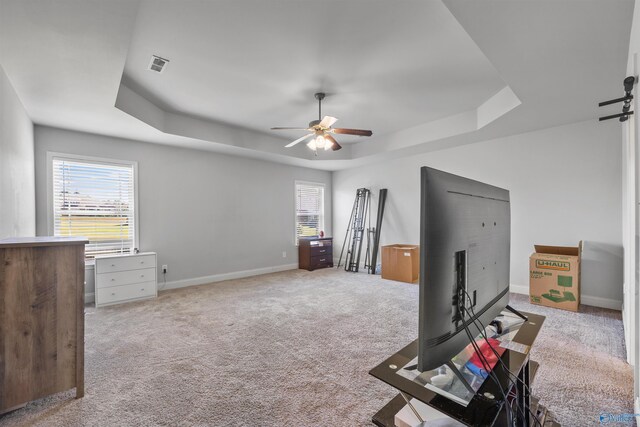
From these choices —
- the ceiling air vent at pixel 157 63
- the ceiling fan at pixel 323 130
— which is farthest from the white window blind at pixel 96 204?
the ceiling fan at pixel 323 130

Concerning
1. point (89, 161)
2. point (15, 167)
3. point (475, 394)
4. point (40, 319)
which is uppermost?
point (89, 161)

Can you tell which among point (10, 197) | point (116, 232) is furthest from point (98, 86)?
point (116, 232)

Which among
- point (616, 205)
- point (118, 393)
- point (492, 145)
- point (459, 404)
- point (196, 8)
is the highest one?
point (196, 8)

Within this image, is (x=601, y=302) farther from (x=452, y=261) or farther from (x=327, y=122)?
(x=452, y=261)

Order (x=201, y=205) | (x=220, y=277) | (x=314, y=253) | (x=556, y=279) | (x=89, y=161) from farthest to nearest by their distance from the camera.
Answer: (x=314, y=253), (x=220, y=277), (x=201, y=205), (x=89, y=161), (x=556, y=279)

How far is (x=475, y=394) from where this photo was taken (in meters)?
0.83

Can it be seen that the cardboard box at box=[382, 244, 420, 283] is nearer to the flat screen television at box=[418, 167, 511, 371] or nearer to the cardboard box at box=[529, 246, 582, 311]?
the cardboard box at box=[529, 246, 582, 311]

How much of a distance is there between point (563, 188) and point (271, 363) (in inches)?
168

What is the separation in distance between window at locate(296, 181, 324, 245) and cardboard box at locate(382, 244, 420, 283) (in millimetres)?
2098

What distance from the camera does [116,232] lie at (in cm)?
413

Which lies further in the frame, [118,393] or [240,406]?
[118,393]

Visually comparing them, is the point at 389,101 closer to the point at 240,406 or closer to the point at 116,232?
the point at 240,406

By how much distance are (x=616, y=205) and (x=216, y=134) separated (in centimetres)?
548

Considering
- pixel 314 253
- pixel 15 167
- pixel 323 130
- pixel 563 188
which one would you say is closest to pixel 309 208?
pixel 314 253
